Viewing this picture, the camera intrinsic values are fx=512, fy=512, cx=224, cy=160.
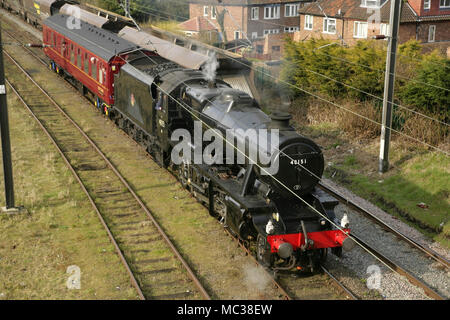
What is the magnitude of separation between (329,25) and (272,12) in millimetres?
14167

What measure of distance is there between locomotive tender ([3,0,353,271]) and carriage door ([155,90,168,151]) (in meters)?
0.03

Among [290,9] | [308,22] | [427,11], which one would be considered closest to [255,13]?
[290,9]

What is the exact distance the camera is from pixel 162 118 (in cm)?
Result: 1527

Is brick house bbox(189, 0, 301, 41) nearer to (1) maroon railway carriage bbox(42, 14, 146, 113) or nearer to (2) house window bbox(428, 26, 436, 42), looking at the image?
(2) house window bbox(428, 26, 436, 42)

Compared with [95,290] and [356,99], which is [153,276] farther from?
[356,99]

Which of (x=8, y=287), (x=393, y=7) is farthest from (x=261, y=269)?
(x=393, y=7)

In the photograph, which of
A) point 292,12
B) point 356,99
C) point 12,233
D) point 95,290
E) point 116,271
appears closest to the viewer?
point 95,290

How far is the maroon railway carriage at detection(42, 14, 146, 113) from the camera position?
20.4m

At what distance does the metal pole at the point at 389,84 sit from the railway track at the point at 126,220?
773 cm

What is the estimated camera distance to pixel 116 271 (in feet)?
36.1

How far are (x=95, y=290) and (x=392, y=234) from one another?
23.9 ft

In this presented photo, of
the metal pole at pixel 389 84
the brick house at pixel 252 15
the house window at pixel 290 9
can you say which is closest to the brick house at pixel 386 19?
the brick house at pixel 252 15

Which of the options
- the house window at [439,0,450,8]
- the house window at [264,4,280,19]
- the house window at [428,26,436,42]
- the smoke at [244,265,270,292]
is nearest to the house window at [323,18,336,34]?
the house window at [428,26,436,42]

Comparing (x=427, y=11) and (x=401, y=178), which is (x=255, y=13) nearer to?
(x=427, y=11)
